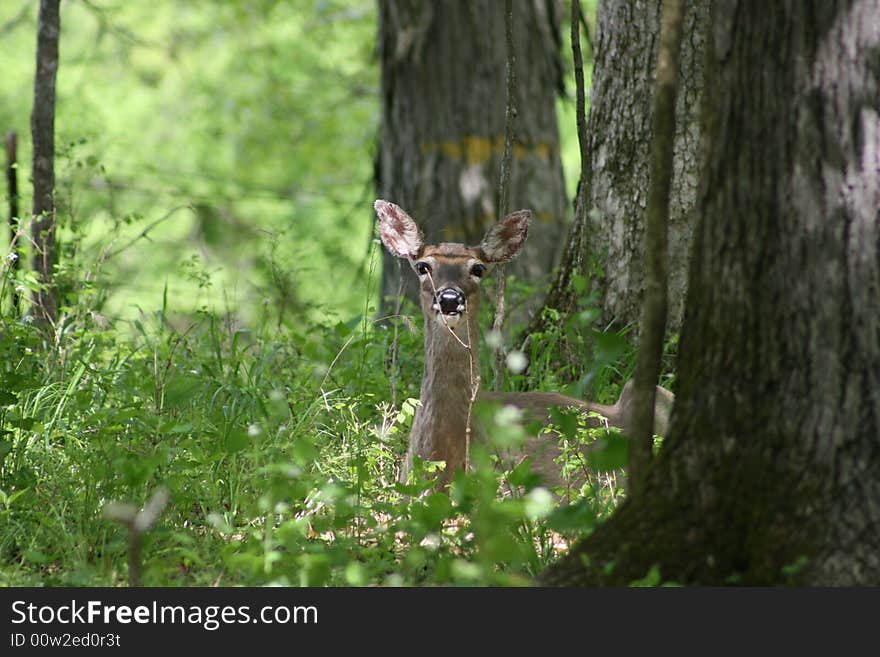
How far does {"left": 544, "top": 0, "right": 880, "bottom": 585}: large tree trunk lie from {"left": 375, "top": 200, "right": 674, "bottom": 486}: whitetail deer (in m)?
1.83

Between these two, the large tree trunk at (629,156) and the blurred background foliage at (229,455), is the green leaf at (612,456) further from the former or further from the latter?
the large tree trunk at (629,156)

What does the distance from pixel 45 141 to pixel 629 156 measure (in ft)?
9.92

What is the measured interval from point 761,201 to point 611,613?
1.15 metres

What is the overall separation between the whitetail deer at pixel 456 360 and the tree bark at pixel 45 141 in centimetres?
176

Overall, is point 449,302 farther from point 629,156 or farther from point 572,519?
point 572,519

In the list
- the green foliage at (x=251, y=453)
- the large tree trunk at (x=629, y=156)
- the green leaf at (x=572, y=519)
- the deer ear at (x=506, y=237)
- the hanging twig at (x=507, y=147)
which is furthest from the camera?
the large tree trunk at (x=629, y=156)

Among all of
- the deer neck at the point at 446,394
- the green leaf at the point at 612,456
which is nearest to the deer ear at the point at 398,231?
the deer neck at the point at 446,394

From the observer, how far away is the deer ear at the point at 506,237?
6059mm

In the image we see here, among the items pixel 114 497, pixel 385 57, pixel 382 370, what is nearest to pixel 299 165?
pixel 385 57

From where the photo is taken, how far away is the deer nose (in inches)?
223

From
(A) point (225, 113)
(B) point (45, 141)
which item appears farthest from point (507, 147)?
(A) point (225, 113)

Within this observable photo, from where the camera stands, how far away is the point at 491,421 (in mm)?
3631

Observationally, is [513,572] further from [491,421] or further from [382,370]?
[382,370]

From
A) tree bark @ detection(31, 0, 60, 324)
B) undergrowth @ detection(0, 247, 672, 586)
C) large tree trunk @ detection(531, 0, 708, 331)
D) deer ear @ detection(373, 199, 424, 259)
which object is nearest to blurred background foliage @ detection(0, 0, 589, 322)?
tree bark @ detection(31, 0, 60, 324)
